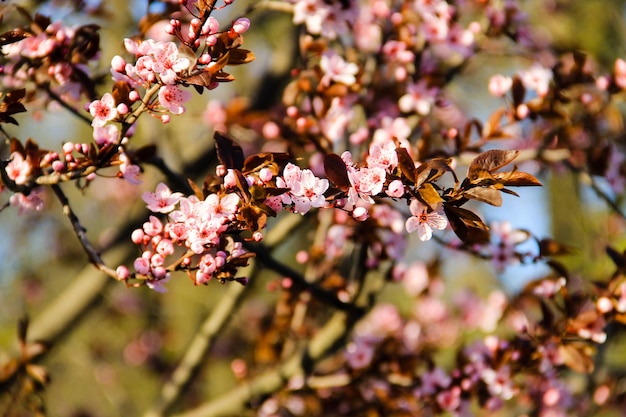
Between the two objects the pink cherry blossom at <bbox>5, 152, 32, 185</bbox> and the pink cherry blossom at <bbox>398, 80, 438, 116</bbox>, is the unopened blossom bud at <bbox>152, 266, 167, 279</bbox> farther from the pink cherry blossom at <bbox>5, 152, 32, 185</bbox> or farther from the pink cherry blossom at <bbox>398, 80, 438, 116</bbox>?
the pink cherry blossom at <bbox>398, 80, 438, 116</bbox>

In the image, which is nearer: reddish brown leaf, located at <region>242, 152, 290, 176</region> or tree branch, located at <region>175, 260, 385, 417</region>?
reddish brown leaf, located at <region>242, 152, 290, 176</region>

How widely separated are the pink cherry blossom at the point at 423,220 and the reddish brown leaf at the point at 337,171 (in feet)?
0.52

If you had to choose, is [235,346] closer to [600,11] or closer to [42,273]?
[42,273]

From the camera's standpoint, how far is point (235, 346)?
5.05 m

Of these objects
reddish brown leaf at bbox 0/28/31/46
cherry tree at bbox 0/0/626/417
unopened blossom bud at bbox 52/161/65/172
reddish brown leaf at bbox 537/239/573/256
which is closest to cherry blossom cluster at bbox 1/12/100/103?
cherry tree at bbox 0/0/626/417

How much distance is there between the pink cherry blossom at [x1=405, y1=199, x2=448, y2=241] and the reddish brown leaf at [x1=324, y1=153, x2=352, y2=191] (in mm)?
159

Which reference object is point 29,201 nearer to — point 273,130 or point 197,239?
point 197,239

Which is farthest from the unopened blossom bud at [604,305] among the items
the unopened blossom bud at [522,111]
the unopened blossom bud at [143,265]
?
the unopened blossom bud at [143,265]

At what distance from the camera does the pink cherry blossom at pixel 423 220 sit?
1.31 meters

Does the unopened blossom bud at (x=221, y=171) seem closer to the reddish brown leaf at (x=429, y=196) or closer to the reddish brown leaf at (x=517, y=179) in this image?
the reddish brown leaf at (x=429, y=196)

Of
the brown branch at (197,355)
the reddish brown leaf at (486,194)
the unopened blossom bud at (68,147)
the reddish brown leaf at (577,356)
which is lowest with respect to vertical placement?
the brown branch at (197,355)

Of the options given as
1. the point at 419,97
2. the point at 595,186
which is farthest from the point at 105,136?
the point at 595,186

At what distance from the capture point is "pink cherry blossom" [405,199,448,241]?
1.31 meters

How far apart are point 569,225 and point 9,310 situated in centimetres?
593
